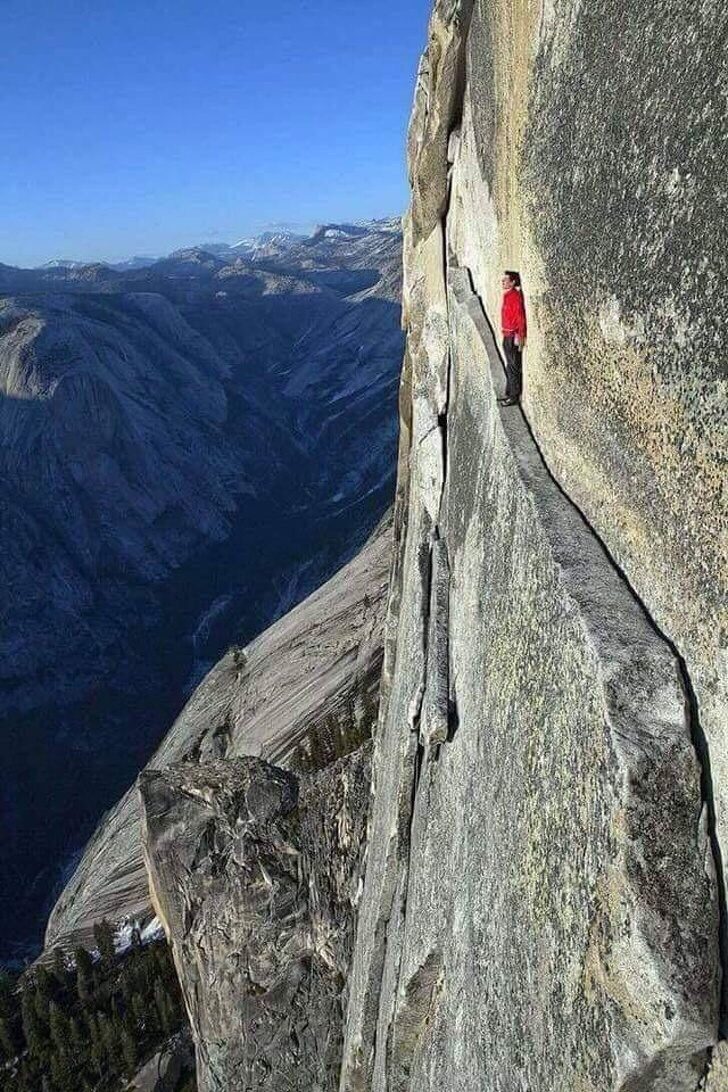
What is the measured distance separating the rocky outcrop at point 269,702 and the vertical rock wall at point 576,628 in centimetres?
1908

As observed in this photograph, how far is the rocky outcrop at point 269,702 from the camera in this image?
101 feet

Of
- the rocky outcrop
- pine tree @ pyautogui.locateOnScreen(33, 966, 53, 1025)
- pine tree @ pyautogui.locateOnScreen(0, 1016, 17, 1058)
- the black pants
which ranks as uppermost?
the black pants

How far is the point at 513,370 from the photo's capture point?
9344 mm

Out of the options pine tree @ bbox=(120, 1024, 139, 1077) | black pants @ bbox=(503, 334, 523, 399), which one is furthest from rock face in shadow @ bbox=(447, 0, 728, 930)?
pine tree @ bbox=(120, 1024, 139, 1077)

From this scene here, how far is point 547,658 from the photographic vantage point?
630 cm

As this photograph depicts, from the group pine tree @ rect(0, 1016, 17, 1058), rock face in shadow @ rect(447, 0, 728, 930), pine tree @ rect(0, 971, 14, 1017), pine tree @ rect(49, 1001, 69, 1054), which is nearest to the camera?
rock face in shadow @ rect(447, 0, 728, 930)

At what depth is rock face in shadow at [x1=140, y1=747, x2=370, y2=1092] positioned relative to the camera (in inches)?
653

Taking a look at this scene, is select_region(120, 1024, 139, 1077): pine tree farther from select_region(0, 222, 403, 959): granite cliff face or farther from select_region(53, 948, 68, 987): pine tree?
select_region(0, 222, 403, 959): granite cliff face

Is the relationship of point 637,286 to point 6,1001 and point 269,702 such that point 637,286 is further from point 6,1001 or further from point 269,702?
point 6,1001

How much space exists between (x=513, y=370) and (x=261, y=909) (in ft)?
46.4

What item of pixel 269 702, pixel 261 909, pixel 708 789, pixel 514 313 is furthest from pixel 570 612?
pixel 269 702

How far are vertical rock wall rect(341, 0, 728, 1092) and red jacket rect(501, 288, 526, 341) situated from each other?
292mm

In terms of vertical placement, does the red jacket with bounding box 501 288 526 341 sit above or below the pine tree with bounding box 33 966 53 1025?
above

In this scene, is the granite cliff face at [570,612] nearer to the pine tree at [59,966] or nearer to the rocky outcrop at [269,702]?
the rocky outcrop at [269,702]
